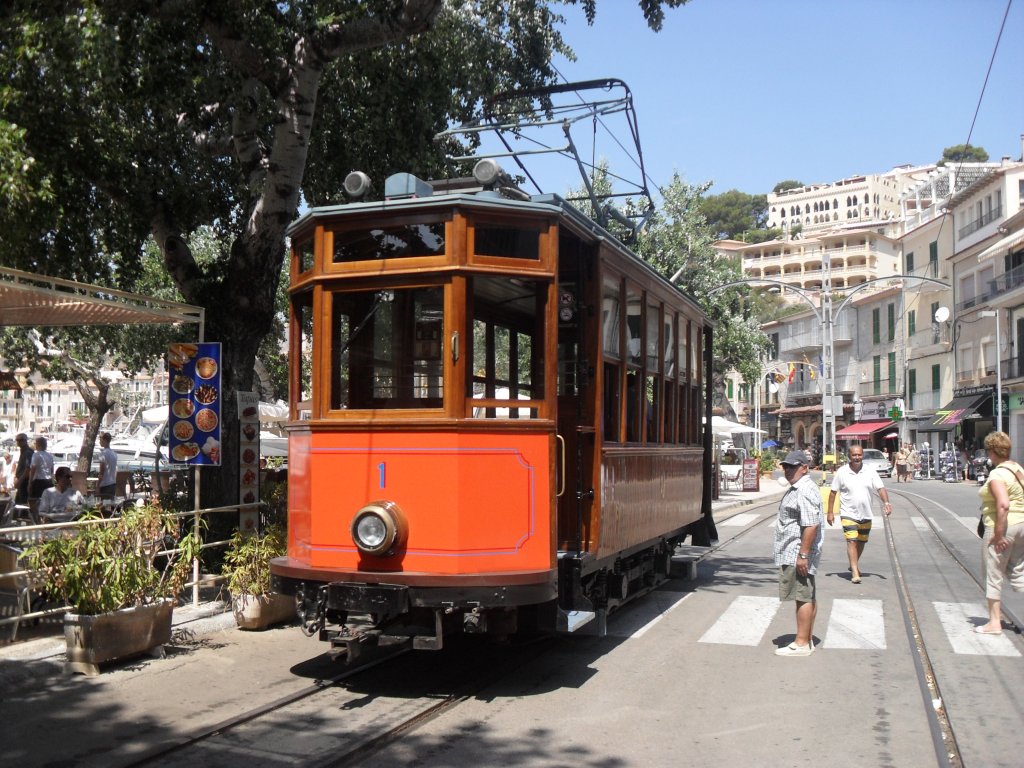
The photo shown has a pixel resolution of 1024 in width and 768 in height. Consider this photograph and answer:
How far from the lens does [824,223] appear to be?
140 meters

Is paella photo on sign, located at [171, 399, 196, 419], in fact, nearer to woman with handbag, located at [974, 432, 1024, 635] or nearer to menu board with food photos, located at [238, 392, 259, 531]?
menu board with food photos, located at [238, 392, 259, 531]

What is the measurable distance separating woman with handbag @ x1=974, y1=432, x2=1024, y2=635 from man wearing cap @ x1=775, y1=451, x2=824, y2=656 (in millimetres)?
1841

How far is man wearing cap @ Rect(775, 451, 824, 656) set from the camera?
8.37m

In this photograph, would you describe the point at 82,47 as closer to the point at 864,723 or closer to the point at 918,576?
the point at 864,723

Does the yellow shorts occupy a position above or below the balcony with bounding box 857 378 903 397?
below

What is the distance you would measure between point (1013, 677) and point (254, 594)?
619cm

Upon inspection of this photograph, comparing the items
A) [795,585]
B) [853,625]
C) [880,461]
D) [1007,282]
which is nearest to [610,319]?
[795,585]

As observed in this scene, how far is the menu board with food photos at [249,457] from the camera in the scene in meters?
10.9

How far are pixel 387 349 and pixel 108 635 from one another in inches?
117

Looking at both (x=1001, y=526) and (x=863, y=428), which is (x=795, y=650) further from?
(x=863, y=428)

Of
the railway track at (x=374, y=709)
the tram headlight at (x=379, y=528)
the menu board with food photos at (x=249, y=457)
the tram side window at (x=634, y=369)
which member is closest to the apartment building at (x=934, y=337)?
the menu board with food photos at (x=249, y=457)

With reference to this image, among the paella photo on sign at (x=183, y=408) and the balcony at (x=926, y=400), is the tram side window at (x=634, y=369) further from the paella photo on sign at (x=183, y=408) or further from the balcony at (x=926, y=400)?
the balcony at (x=926, y=400)

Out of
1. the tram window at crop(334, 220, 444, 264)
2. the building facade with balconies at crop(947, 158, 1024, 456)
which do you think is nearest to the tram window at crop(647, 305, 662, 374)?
the tram window at crop(334, 220, 444, 264)

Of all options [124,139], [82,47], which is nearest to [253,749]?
[82,47]
